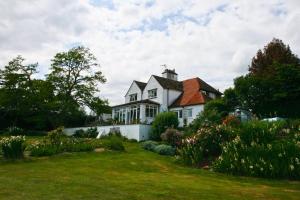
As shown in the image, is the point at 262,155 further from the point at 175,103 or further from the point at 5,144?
the point at 175,103

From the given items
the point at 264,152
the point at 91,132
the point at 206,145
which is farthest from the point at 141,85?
the point at 264,152

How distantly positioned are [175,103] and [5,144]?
36645 mm

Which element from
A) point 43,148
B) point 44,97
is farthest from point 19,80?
point 43,148

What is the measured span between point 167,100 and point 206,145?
1349 inches

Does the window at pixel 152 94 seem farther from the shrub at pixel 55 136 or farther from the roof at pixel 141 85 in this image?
the shrub at pixel 55 136

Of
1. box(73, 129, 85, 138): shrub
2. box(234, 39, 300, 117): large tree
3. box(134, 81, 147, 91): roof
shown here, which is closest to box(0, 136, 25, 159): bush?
box(234, 39, 300, 117): large tree

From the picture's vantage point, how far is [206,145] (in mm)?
19875

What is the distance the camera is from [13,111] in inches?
2003

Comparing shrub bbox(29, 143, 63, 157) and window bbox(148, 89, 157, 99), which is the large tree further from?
shrub bbox(29, 143, 63, 157)

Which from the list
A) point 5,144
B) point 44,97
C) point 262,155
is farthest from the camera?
point 44,97

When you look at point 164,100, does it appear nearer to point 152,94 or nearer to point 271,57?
point 152,94

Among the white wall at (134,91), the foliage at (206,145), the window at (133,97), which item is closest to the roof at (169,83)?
the white wall at (134,91)

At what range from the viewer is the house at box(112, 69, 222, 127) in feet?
165

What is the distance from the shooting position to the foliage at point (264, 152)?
48.8ft
